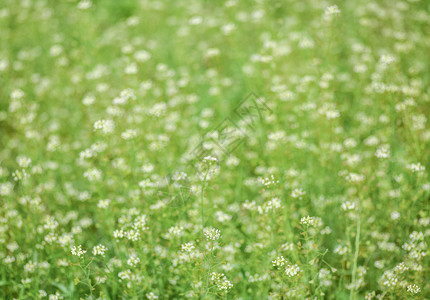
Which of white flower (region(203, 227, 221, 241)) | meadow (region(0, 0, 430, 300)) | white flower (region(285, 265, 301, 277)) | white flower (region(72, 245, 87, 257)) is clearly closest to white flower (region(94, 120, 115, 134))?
meadow (region(0, 0, 430, 300))

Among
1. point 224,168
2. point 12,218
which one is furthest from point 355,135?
point 12,218

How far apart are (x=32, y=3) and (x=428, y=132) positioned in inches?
263

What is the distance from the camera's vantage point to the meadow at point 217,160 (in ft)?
10.0

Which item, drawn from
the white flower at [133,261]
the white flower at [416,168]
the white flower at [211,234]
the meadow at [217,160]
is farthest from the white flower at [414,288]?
the white flower at [133,261]

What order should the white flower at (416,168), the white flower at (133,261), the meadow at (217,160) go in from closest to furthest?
the white flower at (133,261), the meadow at (217,160), the white flower at (416,168)

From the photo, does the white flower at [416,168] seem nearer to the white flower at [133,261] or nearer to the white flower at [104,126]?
the white flower at [133,261]

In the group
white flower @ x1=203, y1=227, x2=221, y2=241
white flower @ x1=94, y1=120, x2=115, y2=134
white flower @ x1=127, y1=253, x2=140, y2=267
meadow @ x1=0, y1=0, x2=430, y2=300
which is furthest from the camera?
white flower @ x1=94, y1=120, x2=115, y2=134

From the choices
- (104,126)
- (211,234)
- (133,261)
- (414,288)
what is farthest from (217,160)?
(414,288)

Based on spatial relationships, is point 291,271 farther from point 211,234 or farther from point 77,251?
point 77,251

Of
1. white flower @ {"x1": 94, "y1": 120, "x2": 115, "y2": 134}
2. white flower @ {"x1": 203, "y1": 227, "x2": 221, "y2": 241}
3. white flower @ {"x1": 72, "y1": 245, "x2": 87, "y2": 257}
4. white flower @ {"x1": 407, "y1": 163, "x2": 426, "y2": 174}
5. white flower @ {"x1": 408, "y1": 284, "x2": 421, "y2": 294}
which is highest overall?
white flower @ {"x1": 94, "y1": 120, "x2": 115, "y2": 134}

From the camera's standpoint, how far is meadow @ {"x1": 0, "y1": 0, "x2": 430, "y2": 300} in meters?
3.05

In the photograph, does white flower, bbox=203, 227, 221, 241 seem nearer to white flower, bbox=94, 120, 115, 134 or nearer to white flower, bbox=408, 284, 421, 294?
white flower, bbox=408, 284, 421, 294

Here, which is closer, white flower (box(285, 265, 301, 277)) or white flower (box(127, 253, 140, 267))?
white flower (box(285, 265, 301, 277))

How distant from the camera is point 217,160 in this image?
304 cm
